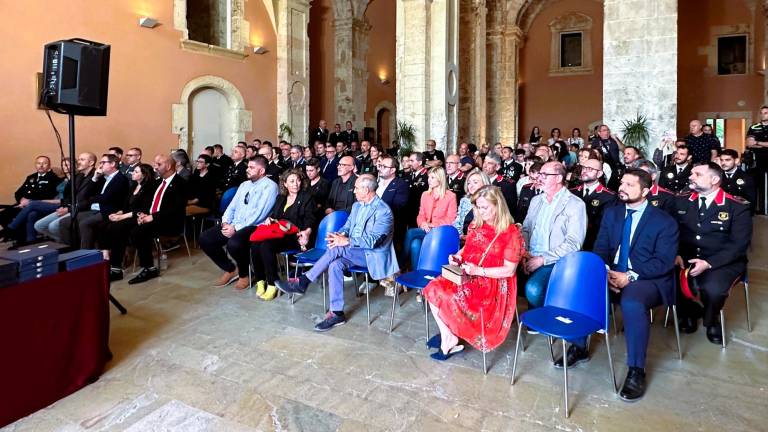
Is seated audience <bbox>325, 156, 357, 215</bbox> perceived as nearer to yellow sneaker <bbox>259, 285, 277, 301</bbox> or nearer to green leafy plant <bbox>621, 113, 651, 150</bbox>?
yellow sneaker <bbox>259, 285, 277, 301</bbox>

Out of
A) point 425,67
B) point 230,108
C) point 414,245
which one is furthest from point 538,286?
point 230,108

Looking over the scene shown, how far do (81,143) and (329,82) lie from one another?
693 cm

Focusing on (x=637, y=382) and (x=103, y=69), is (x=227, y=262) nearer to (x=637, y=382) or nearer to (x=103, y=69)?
(x=103, y=69)

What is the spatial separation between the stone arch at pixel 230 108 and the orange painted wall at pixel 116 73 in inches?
4.3

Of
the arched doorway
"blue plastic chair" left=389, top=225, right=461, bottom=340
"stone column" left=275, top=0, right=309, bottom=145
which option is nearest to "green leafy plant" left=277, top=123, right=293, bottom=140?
"stone column" left=275, top=0, right=309, bottom=145

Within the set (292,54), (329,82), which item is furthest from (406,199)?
(329,82)

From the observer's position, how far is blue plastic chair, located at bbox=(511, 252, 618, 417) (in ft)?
8.03

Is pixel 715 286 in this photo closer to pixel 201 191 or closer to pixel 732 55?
pixel 201 191

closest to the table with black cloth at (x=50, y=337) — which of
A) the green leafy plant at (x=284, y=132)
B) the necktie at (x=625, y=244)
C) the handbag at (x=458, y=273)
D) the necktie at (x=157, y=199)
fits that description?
the handbag at (x=458, y=273)

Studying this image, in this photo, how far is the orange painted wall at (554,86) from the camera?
17141 mm

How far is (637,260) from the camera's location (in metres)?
2.81

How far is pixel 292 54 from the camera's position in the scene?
36.9ft

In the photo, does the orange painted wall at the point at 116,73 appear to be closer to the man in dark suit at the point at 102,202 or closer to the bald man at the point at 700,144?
the man in dark suit at the point at 102,202

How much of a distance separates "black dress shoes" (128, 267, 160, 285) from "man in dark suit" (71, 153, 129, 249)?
0.80 metres
